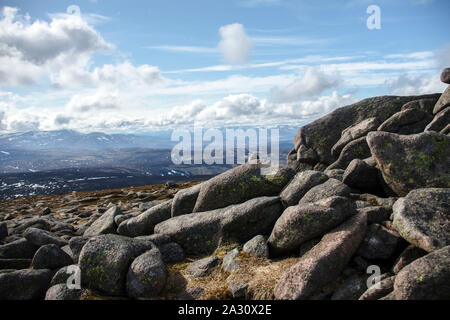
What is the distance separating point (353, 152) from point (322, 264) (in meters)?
14.0

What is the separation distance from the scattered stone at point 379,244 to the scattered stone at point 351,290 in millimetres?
1502

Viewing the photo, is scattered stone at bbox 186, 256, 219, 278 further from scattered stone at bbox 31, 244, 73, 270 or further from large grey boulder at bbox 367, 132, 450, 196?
large grey boulder at bbox 367, 132, 450, 196

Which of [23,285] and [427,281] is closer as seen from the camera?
[427,281]

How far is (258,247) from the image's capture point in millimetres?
15062

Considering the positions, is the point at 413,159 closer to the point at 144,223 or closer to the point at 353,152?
the point at 353,152

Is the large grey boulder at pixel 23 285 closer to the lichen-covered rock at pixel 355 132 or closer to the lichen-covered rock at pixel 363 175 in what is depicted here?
the lichen-covered rock at pixel 363 175

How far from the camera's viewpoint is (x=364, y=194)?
683 inches

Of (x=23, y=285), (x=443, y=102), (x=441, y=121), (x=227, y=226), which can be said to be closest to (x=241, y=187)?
(x=227, y=226)

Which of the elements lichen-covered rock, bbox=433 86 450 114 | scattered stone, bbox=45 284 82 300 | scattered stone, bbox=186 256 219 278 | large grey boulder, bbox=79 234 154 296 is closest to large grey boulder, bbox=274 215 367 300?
scattered stone, bbox=186 256 219 278

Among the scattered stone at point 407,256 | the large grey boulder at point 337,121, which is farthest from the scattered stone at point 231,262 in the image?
the large grey boulder at point 337,121

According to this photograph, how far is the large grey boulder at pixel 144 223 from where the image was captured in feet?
67.8

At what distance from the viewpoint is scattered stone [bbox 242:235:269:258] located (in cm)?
1468

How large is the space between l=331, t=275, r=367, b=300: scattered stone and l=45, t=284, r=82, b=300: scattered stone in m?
11.4
